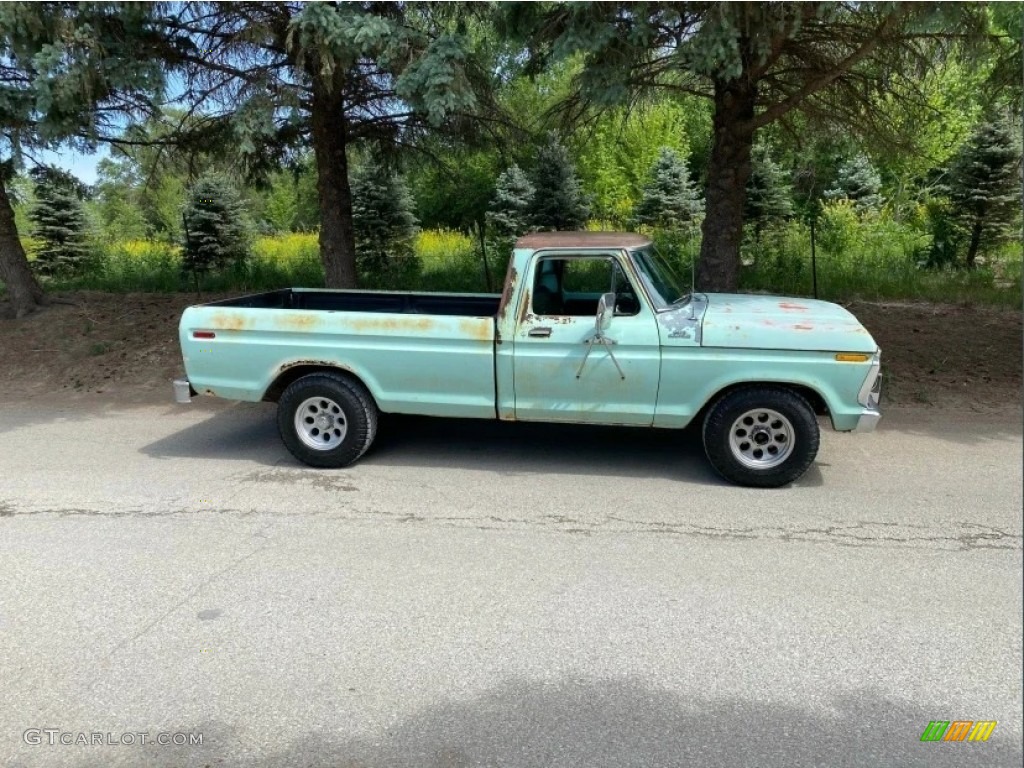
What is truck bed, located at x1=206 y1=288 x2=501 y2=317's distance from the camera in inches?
293

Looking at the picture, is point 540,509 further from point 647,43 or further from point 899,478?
point 647,43

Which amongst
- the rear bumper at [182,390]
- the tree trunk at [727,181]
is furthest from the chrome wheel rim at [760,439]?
the rear bumper at [182,390]

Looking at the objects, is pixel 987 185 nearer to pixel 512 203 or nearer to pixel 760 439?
pixel 512 203

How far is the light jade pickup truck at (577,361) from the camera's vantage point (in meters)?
5.39

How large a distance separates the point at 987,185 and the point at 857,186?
13.5 metres

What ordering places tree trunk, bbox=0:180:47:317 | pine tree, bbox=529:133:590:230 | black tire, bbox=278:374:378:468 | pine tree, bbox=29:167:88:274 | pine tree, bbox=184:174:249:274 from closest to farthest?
1. black tire, bbox=278:374:378:468
2. tree trunk, bbox=0:180:47:317
3. pine tree, bbox=529:133:590:230
4. pine tree, bbox=184:174:249:274
5. pine tree, bbox=29:167:88:274

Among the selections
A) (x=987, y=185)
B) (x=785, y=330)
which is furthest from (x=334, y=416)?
(x=987, y=185)

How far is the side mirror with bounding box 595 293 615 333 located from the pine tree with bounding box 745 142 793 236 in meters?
13.3

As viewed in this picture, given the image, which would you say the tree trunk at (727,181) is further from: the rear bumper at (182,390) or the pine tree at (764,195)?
the pine tree at (764,195)

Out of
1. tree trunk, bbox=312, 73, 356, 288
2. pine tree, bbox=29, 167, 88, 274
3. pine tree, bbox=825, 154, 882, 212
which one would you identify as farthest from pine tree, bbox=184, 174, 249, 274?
pine tree, bbox=825, 154, 882, 212

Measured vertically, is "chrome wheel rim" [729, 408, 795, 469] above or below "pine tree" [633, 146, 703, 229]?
below

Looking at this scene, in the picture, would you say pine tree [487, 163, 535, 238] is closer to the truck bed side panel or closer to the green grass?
the green grass

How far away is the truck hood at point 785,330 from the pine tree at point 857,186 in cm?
2580

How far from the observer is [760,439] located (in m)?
5.50
